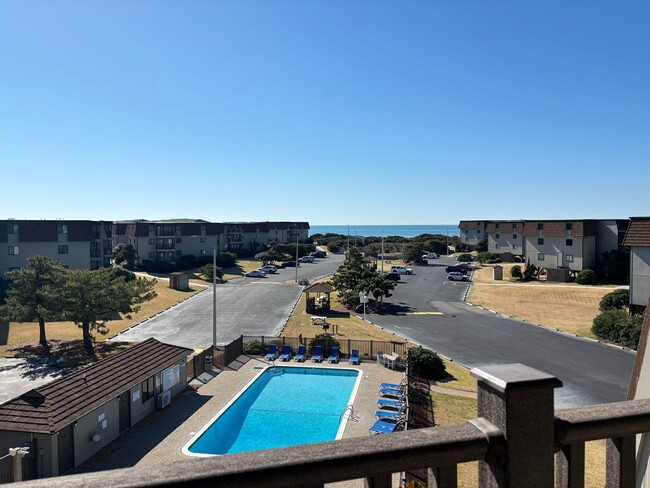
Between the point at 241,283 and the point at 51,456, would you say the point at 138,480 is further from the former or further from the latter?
the point at 241,283

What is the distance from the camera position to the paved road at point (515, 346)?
26234 mm

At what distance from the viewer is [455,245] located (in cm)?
10681

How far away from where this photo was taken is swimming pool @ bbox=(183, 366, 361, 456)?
2139 centimetres

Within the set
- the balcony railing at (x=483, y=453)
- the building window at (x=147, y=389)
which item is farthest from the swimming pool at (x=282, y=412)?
the balcony railing at (x=483, y=453)

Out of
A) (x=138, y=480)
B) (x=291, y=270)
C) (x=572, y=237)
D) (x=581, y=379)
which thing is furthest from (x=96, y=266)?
(x=138, y=480)

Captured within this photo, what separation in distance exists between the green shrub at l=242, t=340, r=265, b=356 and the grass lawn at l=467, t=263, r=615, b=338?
25034mm

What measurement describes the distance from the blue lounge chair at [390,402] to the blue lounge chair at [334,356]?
793 centimetres

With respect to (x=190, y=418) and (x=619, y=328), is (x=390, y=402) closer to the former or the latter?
(x=190, y=418)

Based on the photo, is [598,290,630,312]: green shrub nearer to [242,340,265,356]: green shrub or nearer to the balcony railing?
[242,340,265,356]: green shrub

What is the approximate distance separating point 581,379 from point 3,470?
93.3ft

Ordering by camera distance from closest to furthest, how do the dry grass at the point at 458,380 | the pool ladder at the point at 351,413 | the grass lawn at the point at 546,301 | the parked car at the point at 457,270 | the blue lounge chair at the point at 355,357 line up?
the pool ladder at the point at 351,413
the dry grass at the point at 458,380
the blue lounge chair at the point at 355,357
the grass lawn at the point at 546,301
the parked car at the point at 457,270

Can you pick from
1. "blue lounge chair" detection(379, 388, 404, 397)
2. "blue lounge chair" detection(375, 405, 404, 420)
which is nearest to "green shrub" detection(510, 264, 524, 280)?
"blue lounge chair" detection(379, 388, 404, 397)

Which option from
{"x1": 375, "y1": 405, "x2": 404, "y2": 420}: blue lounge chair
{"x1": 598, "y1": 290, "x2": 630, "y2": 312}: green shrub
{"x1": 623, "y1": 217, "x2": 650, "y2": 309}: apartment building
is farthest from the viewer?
{"x1": 598, "y1": 290, "x2": 630, "y2": 312}: green shrub

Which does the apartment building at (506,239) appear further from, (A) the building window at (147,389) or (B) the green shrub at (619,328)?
(A) the building window at (147,389)
